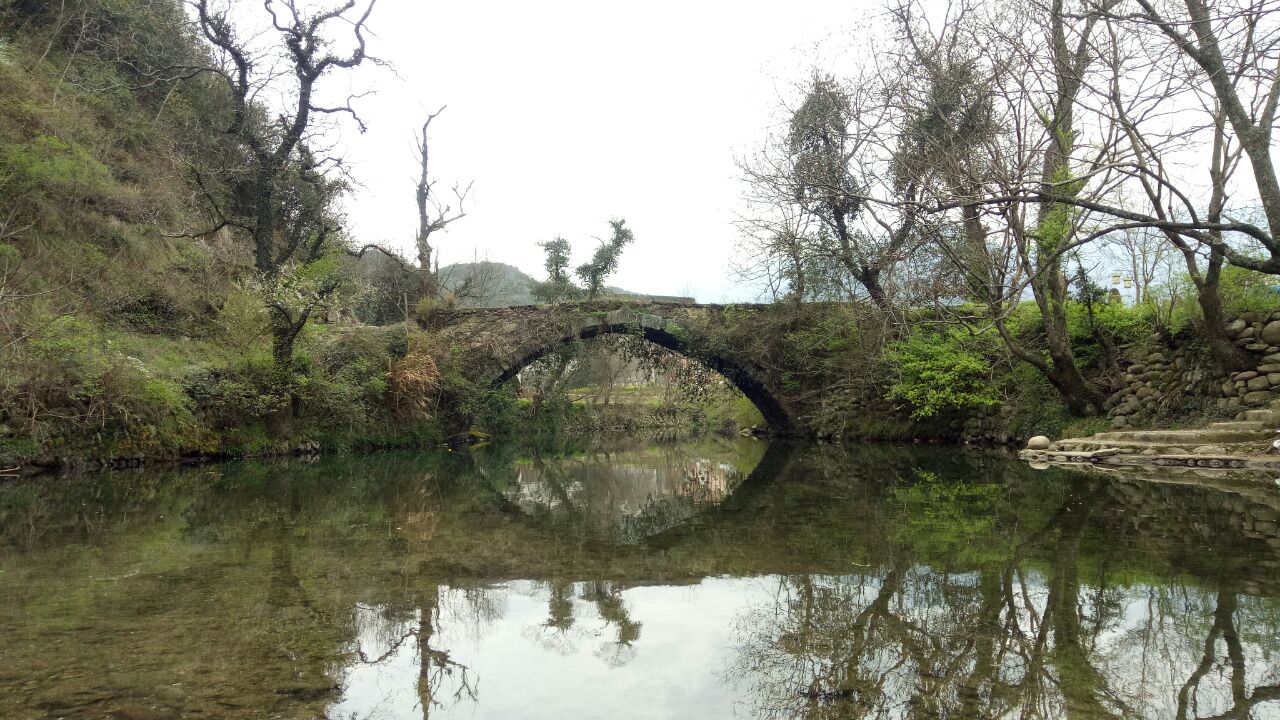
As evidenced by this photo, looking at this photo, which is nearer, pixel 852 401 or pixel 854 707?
pixel 854 707

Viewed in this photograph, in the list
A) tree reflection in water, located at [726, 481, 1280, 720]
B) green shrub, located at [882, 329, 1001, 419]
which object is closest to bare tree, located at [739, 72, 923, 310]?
green shrub, located at [882, 329, 1001, 419]

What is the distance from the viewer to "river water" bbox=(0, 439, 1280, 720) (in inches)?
102

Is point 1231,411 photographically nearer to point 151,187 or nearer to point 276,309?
point 276,309

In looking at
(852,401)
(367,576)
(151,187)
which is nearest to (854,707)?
(367,576)

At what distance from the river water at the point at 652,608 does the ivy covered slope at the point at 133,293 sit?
4.16 m

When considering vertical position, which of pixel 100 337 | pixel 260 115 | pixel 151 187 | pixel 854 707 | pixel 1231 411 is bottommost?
pixel 854 707

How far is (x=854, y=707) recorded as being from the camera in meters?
2.46

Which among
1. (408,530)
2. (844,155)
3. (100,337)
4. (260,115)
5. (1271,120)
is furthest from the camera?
(260,115)

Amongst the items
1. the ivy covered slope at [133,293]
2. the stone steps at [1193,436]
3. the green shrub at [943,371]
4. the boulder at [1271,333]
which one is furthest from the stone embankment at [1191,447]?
the ivy covered slope at [133,293]

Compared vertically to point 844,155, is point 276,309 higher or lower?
lower

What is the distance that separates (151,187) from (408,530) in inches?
566

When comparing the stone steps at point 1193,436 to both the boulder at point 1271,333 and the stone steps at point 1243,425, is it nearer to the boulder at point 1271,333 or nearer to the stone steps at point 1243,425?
the stone steps at point 1243,425

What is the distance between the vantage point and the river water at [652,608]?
8.48ft

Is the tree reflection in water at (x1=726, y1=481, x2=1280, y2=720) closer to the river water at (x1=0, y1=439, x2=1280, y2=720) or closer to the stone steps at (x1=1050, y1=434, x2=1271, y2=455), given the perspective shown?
the river water at (x1=0, y1=439, x2=1280, y2=720)
